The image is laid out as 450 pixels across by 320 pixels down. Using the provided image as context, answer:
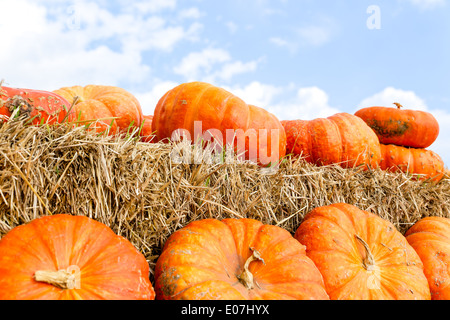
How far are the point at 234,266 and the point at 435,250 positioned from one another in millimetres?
1809

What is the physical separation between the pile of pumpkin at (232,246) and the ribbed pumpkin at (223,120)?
0.03 ft

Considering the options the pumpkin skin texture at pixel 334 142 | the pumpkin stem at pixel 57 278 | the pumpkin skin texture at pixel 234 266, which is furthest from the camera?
the pumpkin skin texture at pixel 334 142

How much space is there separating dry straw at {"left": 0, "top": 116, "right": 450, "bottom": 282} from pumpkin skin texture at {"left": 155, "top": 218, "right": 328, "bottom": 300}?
0.22 metres

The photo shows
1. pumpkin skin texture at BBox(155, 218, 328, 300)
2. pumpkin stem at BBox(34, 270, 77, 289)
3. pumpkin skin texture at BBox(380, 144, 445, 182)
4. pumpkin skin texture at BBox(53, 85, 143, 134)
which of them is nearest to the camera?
pumpkin stem at BBox(34, 270, 77, 289)

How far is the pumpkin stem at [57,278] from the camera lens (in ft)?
5.04

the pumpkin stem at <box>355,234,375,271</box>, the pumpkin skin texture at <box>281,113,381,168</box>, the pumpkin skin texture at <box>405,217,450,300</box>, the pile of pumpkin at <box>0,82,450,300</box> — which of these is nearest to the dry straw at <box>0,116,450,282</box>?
the pile of pumpkin at <box>0,82,450,300</box>

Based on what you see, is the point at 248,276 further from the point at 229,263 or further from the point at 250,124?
the point at 250,124

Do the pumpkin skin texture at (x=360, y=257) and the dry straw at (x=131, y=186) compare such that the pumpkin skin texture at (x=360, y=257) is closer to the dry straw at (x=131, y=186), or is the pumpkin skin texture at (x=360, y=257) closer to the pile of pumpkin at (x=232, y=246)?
the pile of pumpkin at (x=232, y=246)

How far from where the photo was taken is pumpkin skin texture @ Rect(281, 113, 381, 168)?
3707mm

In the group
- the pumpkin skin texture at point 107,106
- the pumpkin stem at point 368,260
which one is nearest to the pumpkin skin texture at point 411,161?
the pumpkin stem at point 368,260

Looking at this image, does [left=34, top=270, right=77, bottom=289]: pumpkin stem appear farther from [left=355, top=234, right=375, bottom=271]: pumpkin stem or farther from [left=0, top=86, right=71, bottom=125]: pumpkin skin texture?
[left=355, top=234, right=375, bottom=271]: pumpkin stem

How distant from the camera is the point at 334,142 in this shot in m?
3.72

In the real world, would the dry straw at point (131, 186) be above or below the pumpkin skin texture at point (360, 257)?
above
